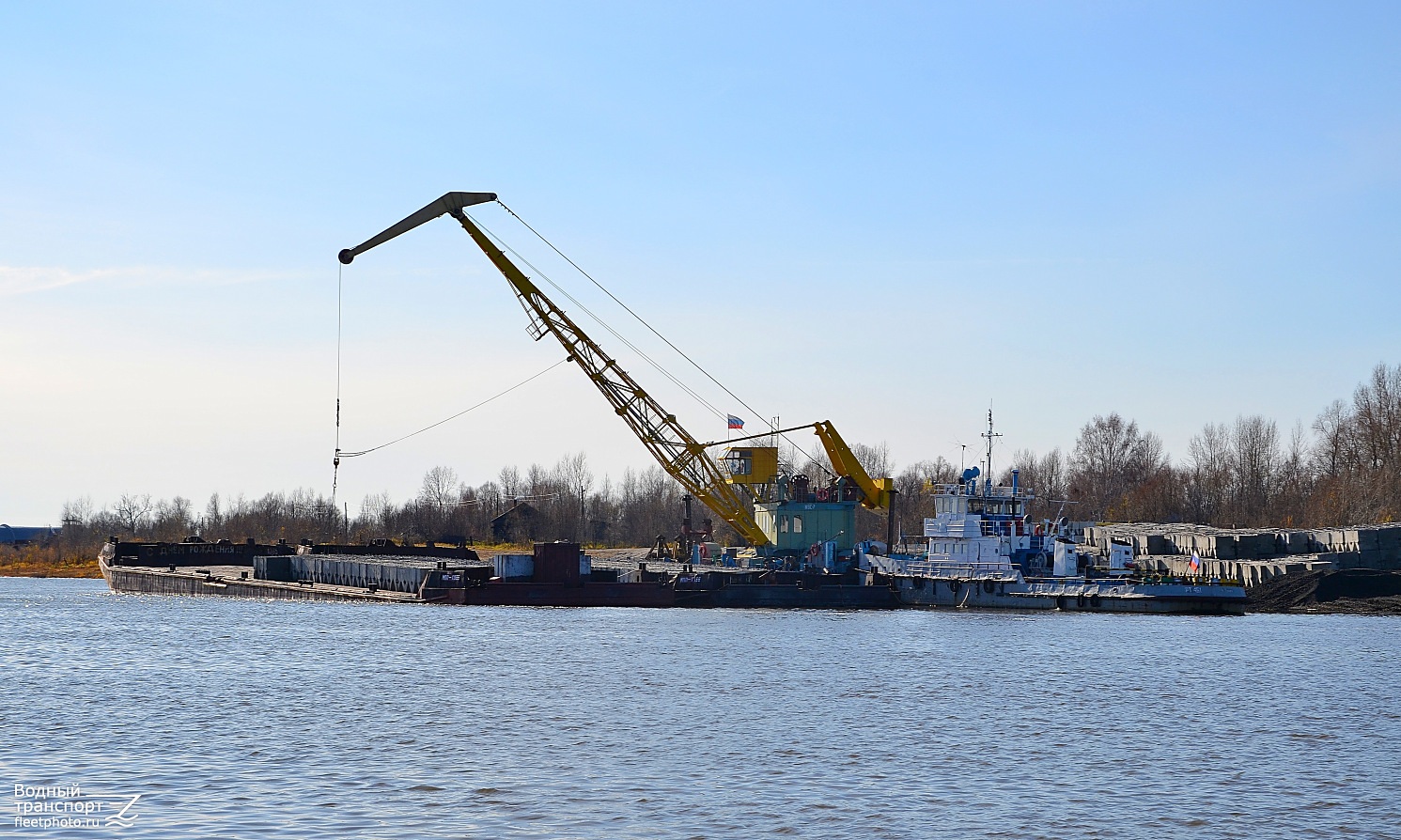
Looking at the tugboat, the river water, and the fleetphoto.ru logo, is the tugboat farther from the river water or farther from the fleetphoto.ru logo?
the fleetphoto.ru logo

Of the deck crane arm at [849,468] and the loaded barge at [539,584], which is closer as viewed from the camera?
the loaded barge at [539,584]

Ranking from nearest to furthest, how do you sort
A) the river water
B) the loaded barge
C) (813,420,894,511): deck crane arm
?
the river water < the loaded barge < (813,420,894,511): deck crane arm

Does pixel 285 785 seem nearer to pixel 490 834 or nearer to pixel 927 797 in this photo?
pixel 490 834

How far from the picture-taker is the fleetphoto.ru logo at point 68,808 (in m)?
20.0

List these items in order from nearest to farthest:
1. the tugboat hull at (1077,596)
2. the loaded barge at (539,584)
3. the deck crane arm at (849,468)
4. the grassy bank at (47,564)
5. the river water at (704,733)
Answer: the river water at (704,733)
the tugboat hull at (1077,596)
the loaded barge at (539,584)
the deck crane arm at (849,468)
the grassy bank at (47,564)

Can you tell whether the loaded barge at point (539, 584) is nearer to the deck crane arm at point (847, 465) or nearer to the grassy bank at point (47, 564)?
the deck crane arm at point (847, 465)

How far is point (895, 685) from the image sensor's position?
130ft

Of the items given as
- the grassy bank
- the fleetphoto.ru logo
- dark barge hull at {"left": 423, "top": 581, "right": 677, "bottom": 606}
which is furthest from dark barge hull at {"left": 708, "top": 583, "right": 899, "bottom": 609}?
the grassy bank

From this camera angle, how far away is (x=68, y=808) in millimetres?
21109

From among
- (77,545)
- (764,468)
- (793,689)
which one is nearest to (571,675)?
(793,689)

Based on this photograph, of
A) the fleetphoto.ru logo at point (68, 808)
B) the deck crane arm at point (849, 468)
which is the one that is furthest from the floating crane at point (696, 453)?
the fleetphoto.ru logo at point (68, 808)

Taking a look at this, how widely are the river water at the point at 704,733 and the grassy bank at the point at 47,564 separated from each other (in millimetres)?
103295

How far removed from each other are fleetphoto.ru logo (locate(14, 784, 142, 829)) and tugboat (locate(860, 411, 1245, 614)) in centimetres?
5453

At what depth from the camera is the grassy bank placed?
15034 cm
